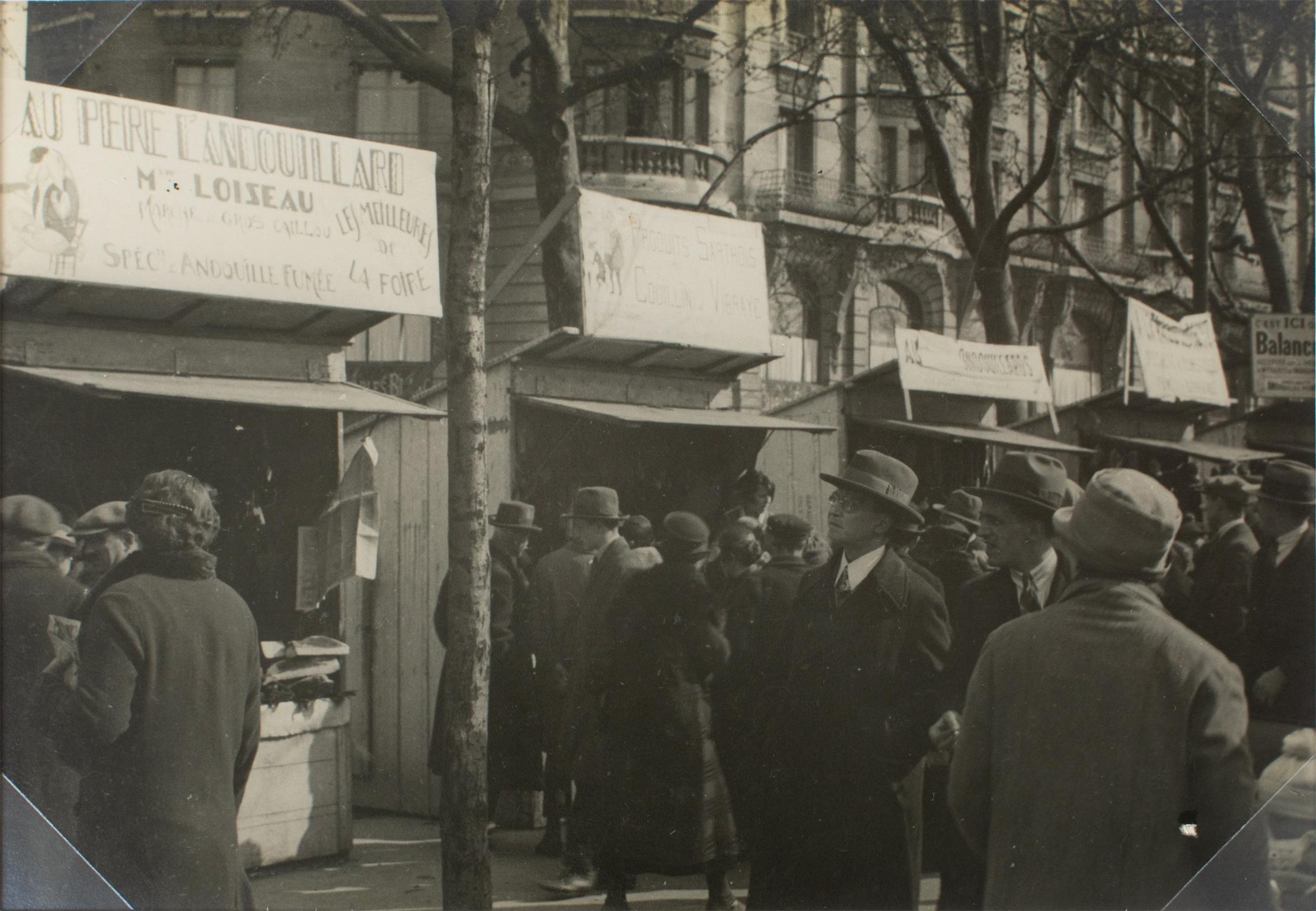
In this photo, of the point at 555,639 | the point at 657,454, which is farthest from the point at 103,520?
the point at 657,454

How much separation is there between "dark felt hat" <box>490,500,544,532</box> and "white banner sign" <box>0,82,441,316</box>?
1.33m

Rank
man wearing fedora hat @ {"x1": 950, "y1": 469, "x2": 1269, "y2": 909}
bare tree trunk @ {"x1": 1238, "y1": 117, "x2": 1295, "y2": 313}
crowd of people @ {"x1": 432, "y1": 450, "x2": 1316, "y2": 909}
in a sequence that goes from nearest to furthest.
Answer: man wearing fedora hat @ {"x1": 950, "y1": 469, "x2": 1269, "y2": 909} < crowd of people @ {"x1": 432, "y1": 450, "x2": 1316, "y2": 909} < bare tree trunk @ {"x1": 1238, "y1": 117, "x2": 1295, "y2": 313}

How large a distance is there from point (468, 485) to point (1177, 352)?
3.96m

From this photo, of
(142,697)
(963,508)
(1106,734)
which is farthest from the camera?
(963,508)

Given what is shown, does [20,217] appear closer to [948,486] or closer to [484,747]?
[484,747]

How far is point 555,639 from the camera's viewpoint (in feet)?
19.7

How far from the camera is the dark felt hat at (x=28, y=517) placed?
161 inches

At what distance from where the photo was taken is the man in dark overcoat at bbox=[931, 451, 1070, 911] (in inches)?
158

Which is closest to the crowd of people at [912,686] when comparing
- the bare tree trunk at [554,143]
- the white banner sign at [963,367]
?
the white banner sign at [963,367]

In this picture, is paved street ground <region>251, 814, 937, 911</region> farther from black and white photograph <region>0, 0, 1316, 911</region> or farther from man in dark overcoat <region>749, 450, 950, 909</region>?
man in dark overcoat <region>749, 450, 950, 909</region>

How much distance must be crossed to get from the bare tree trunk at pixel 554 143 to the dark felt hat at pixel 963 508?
185cm

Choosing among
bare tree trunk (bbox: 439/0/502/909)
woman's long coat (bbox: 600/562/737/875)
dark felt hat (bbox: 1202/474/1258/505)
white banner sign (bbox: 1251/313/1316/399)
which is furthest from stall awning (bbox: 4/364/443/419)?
white banner sign (bbox: 1251/313/1316/399)

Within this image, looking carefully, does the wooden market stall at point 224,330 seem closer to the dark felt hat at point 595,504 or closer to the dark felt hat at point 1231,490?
the dark felt hat at point 595,504

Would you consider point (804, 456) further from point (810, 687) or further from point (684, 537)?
point (810, 687)
